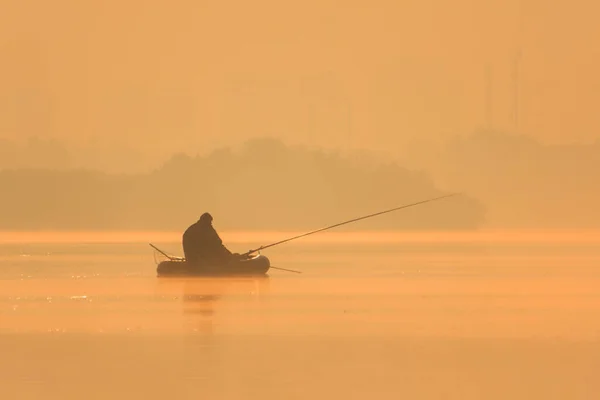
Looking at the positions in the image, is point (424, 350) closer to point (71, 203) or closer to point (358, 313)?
point (358, 313)

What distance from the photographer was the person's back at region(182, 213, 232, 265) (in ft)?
97.9

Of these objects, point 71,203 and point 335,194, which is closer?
point 71,203

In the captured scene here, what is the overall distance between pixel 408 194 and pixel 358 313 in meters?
154

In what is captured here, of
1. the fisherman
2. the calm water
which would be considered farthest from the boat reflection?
the fisherman

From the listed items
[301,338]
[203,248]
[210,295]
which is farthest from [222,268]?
[301,338]

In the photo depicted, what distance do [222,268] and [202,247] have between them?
0.56 metres

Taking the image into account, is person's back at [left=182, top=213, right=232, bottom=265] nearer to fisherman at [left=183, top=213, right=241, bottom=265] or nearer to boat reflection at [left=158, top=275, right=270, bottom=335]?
fisherman at [left=183, top=213, right=241, bottom=265]

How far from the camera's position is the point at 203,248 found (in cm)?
3022

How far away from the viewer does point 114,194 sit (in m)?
195

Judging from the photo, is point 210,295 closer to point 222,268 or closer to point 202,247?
point 202,247

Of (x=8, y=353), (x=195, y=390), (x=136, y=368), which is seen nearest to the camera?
(x=195, y=390)

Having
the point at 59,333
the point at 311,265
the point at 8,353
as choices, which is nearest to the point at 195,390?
the point at 8,353

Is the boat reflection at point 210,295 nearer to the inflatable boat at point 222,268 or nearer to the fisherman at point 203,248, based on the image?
the inflatable boat at point 222,268

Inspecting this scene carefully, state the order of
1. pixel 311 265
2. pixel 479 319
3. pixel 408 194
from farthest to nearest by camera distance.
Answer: pixel 408 194, pixel 311 265, pixel 479 319
